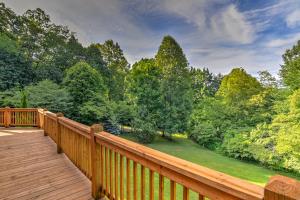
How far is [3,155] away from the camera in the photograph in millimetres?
4680

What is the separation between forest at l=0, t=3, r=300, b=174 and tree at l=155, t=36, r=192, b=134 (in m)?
0.10

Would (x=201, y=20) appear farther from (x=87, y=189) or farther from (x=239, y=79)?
(x=87, y=189)

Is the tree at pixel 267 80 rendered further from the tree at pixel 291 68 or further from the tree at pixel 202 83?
the tree at pixel 202 83

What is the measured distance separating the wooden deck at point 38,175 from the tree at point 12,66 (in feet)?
42.7

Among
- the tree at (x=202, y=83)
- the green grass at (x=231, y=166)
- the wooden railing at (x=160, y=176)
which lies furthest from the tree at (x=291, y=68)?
the wooden railing at (x=160, y=176)

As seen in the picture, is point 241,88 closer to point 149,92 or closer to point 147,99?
point 149,92

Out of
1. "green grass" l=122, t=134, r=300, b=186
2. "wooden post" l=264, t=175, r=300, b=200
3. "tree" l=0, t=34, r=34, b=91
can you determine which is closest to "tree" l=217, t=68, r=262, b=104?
"green grass" l=122, t=134, r=300, b=186

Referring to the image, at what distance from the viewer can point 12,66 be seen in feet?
54.2

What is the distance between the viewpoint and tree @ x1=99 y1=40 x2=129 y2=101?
23.4 m

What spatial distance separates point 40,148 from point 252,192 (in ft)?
18.7

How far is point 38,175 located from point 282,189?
13.0ft

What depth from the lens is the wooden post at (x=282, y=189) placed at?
0.83 metres

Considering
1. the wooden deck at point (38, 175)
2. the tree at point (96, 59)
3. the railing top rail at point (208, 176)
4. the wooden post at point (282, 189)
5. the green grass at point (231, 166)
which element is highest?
the tree at point (96, 59)

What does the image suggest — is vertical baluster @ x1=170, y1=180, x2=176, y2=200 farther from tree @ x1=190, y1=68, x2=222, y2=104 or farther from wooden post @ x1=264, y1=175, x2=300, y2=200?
tree @ x1=190, y1=68, x2=222, y2=104
